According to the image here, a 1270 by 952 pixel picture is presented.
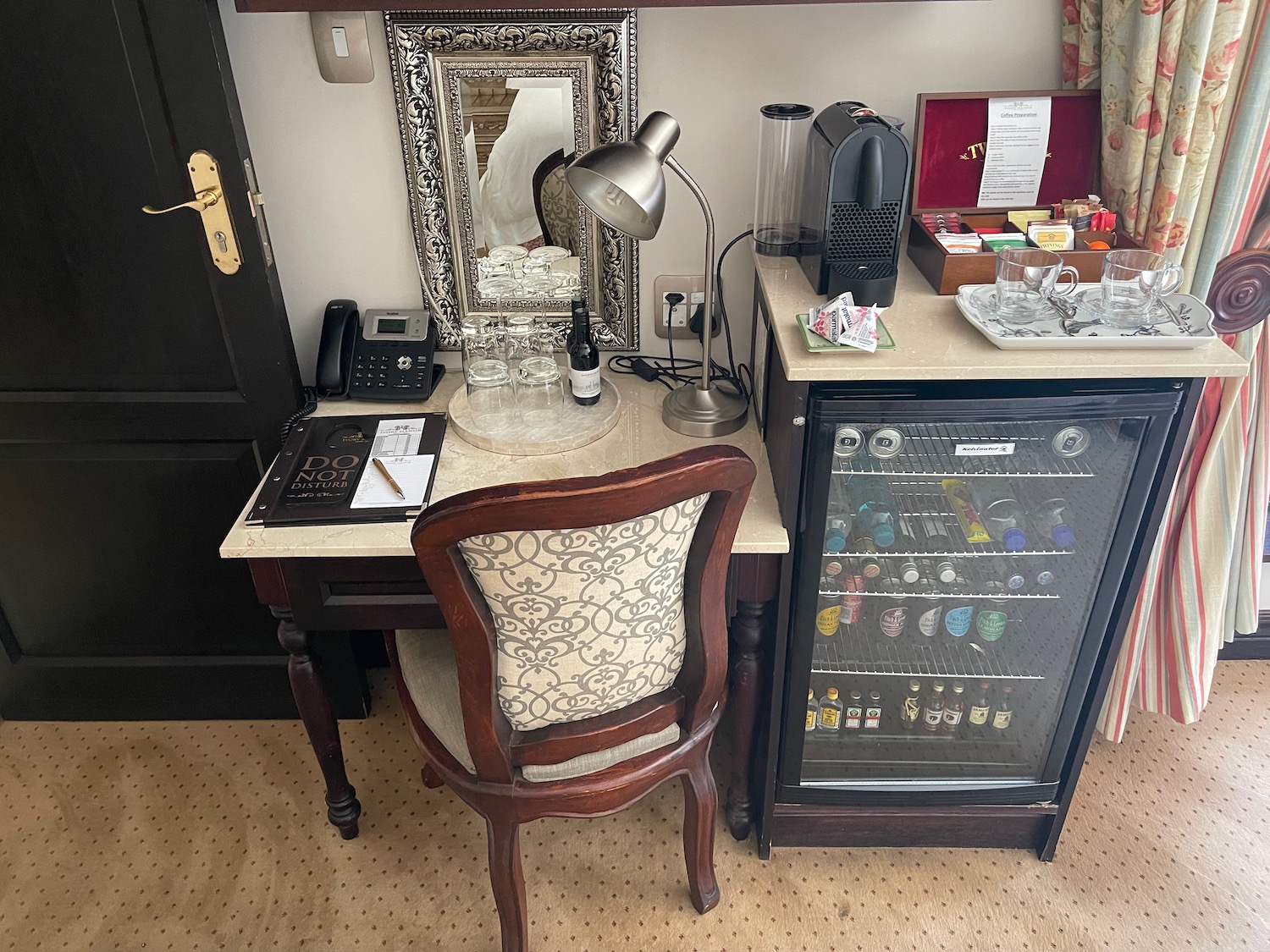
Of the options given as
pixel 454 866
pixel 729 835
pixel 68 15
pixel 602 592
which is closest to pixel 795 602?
pixel 602 592

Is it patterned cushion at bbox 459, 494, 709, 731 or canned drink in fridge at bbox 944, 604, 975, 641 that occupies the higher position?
patterned cushion at bbox 459, 494, 709, 731

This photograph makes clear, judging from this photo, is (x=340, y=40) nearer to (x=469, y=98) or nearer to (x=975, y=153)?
(x=469, y=98)

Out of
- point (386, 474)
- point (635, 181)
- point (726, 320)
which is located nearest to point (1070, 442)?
point (726, 320)

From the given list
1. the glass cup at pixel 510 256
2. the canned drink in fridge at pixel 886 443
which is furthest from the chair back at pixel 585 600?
the glass cup at pixel 510 256

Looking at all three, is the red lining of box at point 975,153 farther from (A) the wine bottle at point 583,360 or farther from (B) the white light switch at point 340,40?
(B) the white light switch at point 340,40

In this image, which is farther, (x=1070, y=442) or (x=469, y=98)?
(x=469, y=98)

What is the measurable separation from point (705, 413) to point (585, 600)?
58cm

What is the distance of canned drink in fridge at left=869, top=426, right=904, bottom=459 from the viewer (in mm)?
1572

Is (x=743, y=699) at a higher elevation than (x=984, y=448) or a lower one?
lower

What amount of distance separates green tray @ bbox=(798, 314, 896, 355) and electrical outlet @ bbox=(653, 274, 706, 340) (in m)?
0.48

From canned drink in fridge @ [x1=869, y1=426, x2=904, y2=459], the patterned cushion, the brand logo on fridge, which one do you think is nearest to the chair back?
the patterned cushion

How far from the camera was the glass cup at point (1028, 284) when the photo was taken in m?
1.50

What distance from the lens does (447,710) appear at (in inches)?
63.9

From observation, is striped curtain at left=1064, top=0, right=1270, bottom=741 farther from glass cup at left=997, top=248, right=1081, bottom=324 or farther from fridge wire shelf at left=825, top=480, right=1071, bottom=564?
fridge wire shelf at left=825, top=480, right=1071, bottom=564
